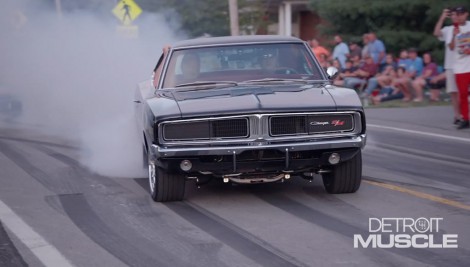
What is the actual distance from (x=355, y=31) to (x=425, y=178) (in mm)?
17173

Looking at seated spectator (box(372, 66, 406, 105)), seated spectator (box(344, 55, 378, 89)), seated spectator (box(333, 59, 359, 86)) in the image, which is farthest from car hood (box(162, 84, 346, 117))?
seated spectator (box(333, 59, 359, 86))

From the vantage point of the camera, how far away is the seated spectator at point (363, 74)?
21188mm

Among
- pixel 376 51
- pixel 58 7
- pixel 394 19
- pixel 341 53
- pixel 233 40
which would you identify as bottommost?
pixel 341 53

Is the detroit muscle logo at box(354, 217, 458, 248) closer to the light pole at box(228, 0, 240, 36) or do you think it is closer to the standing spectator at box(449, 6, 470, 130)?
the standing spectator at box(449, 6, 470, 130)

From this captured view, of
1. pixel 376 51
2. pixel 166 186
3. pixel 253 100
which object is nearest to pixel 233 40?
pixel 253 100

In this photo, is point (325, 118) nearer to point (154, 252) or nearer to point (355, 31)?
point (154, 252)

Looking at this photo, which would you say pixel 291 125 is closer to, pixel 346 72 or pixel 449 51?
pixel 449 51

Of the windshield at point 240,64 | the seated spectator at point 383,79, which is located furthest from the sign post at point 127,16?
the windshield at point 240,64

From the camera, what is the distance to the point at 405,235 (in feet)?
23.4

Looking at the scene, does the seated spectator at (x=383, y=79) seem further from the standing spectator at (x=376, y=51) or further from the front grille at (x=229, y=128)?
the front grille at (x=229, y=128)

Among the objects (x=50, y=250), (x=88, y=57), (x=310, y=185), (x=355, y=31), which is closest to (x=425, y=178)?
(x=310, y=185)

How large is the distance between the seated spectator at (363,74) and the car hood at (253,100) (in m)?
12.6

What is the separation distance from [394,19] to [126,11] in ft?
26.1

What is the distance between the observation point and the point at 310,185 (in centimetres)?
938
